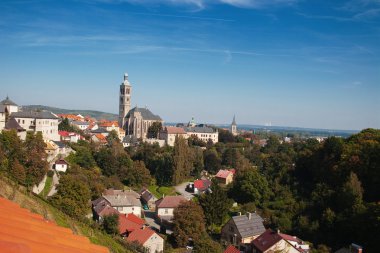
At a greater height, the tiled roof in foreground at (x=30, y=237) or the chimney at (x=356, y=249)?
the tiled roof in foreground at (x=30, y=237)

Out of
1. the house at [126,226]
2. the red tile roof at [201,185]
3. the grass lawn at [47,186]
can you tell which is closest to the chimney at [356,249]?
the house at [126,226]

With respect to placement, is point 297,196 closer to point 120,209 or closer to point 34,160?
point 120,209

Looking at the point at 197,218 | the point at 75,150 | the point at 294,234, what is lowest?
the point at 294,234

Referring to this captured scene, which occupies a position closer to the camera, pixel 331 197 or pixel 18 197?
pixel 18 197

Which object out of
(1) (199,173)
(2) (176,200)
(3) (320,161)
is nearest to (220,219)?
(2) (176,200)

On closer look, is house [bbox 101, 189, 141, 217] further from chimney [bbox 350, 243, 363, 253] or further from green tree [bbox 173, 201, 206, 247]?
chimney [bbox 350, 243, 363, 253]

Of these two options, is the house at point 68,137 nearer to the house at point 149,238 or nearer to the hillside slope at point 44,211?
the house at point 149,238
